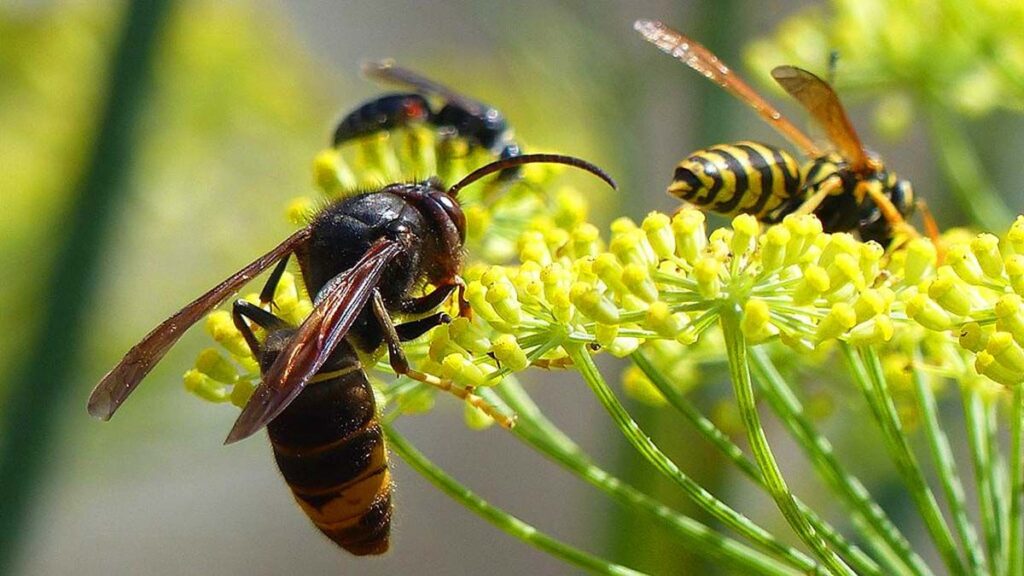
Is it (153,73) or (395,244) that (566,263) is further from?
(153,73)

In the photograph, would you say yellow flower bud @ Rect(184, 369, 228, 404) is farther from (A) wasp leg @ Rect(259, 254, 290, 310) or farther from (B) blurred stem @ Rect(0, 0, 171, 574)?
(B) blurred stem @ Rect(0, 0, 171, 574)

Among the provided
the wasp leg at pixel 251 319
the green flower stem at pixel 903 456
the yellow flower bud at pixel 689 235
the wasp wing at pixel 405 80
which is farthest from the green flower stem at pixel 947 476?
the wasp wing at pixel 405 80

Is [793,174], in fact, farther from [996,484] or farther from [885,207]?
[996,484]

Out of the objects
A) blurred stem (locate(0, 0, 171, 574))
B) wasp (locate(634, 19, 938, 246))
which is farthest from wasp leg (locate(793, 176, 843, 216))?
blurred stem (locate(0, 0, 171, 574))

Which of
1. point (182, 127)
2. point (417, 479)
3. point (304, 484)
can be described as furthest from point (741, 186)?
point (417, 479)

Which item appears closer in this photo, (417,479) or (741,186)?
(741,186)

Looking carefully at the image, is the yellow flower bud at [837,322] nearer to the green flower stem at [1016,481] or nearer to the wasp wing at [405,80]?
the green flower stem at [1016,481]
